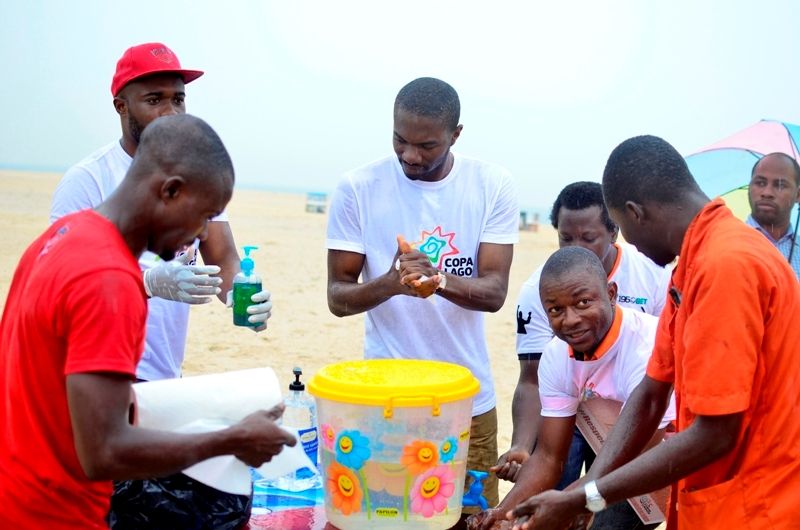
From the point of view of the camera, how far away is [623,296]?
151 inches

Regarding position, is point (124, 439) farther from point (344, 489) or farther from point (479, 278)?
point (479, 278)

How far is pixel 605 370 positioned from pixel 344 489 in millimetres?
1186

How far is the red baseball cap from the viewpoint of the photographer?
3287 mm

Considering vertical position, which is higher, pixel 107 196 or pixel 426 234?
pixel 107 196

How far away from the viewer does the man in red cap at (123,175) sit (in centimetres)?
307

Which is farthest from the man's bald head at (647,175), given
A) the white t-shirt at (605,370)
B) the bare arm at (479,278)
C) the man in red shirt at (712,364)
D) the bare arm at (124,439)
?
the bare arm at (124,439)

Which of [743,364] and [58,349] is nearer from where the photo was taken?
[58,349]

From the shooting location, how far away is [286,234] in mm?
24844

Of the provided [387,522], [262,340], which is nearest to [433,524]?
[387,522]

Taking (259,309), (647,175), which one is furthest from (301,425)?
(647,175)

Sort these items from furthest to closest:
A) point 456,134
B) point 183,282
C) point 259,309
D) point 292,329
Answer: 1. point 292,329
2. point 456,134
3. point 259,309
4. point 183,282

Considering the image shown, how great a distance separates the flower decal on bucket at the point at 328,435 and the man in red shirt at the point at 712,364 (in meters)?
0.62

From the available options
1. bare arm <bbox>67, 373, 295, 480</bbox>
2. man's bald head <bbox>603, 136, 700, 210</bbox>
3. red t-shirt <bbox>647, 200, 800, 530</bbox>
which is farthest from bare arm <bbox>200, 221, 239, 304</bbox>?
red t-shirt <bbox>647, 200, 800, 530</bbox>

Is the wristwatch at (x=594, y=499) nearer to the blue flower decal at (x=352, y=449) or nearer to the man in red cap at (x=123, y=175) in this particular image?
the blue flower decal at (x=352, y=449)
